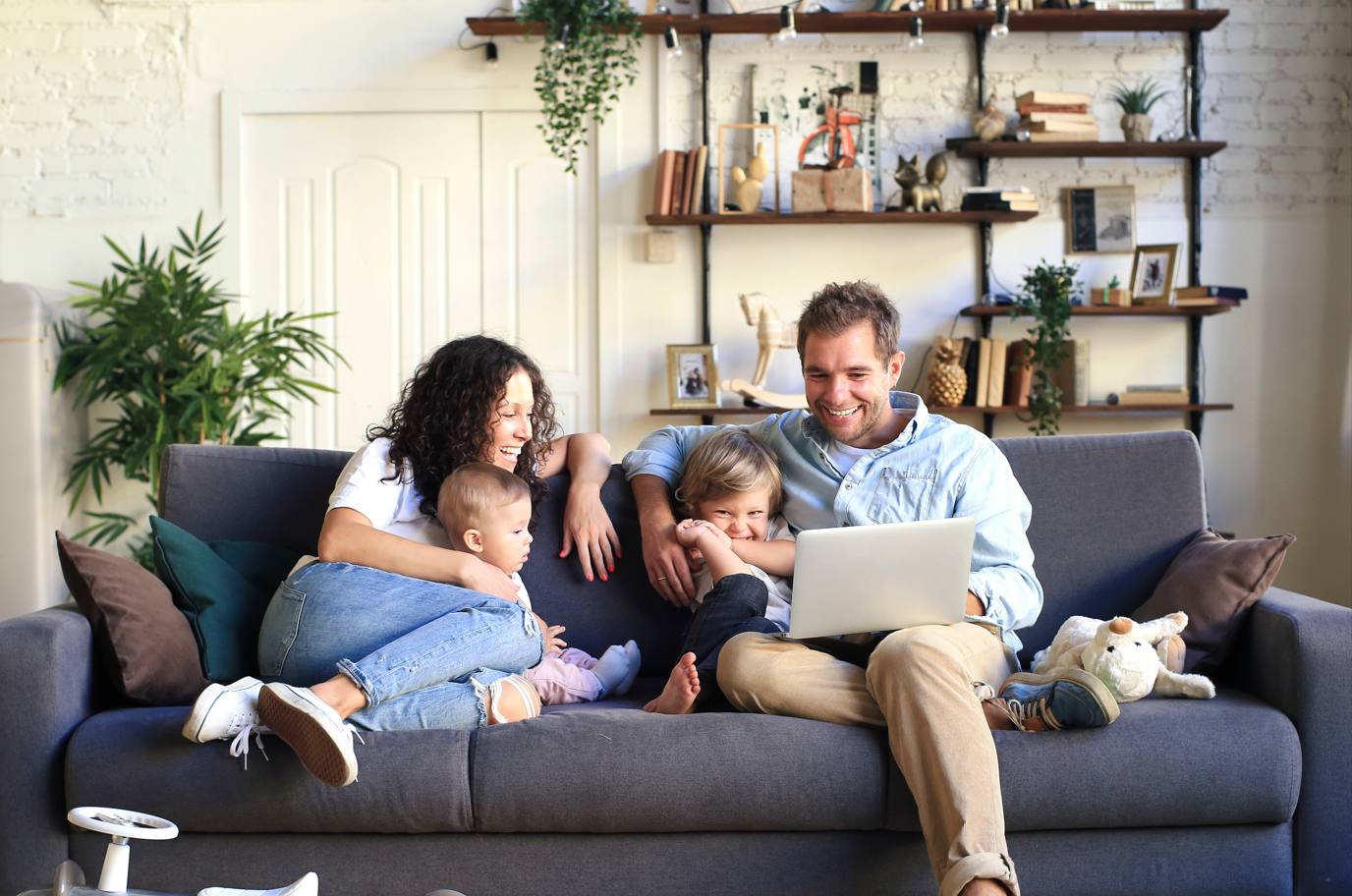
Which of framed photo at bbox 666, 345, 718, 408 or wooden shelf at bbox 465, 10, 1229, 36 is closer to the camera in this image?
wooden shelf at bbox 465, 10, 1229, 36

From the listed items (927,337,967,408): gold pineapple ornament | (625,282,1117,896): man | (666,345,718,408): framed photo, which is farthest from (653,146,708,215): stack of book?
(625,282,1117,896): man

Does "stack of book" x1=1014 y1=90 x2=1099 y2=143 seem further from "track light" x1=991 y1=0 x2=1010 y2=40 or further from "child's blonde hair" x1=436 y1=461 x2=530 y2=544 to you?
"child's blonde hair" x1=436 y1=461 x2=530 y2=544

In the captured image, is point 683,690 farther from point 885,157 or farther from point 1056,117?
point 1056,117

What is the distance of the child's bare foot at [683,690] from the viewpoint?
5.51 feet

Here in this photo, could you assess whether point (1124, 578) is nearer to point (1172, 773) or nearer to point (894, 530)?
point (1172, 773)

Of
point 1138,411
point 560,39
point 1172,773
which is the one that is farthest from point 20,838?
point 1138,411

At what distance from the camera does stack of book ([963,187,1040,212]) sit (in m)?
3.88

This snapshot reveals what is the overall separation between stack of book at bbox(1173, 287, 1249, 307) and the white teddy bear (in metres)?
2.50

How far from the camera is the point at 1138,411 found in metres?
4.02

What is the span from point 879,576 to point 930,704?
212 millimetres

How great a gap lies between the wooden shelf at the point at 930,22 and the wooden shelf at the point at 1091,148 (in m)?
0.45

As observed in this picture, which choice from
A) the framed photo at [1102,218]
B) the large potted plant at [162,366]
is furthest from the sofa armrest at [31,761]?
the framed photo at [1102,218]

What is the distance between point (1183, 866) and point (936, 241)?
2.88 m

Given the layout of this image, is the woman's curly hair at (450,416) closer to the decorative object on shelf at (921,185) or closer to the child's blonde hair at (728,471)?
the child's blonde hair at (728,471)
